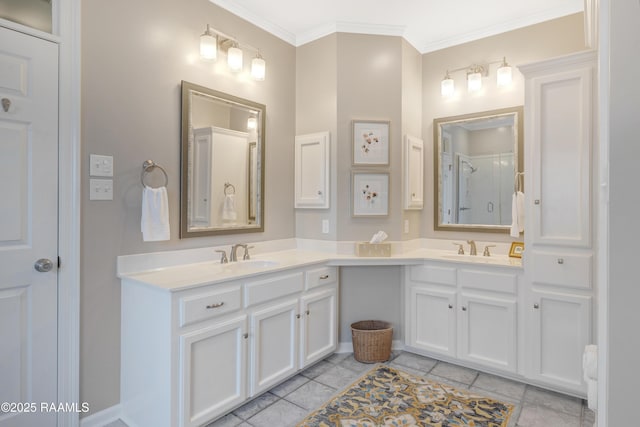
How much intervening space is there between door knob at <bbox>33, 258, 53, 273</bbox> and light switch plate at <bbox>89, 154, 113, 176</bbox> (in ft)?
1.65

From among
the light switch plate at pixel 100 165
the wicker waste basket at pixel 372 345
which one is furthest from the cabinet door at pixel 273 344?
the light switch plate at pixel 100 165

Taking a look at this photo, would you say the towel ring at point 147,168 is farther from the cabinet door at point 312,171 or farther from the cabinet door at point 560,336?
the cabinet door at point 560,336

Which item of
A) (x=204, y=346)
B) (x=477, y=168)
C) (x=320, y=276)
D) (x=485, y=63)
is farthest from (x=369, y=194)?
(x=204, y=346)

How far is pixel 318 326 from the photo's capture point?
2719 mm

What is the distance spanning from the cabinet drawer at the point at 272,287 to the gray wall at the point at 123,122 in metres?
0.58

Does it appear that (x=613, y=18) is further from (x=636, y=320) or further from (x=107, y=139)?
(x=107, y=139)

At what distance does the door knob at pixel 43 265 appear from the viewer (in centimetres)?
178

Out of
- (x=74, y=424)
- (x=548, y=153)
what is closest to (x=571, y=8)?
(x=548, y=153)

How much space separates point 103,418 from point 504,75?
3692 millimetres

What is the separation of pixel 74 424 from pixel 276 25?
3125 mm

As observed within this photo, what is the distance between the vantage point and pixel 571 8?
2.67 meters

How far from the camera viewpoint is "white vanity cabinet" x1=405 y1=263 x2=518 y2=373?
2.55 metres

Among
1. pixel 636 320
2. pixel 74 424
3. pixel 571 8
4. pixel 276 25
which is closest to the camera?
pixel 636 320

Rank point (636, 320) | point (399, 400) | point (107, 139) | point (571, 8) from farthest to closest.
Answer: point (571, 8) < point (399, 400) < point (107, 139) < point (636, 320)
